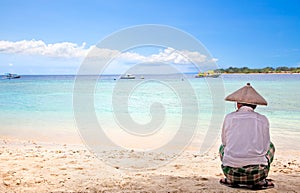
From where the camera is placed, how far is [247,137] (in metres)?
3.33

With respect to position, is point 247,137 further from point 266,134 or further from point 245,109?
point 245,109

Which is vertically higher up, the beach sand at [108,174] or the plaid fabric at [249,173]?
the plaid fabric at [249,173]

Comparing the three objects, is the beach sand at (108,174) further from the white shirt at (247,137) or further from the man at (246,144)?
the white shirt at (247,137)

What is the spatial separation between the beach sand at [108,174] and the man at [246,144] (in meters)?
0.25

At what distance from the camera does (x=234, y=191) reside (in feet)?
11.9

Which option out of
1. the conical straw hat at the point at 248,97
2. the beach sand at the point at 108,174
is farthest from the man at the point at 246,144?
the beach sand at the point at 108,174

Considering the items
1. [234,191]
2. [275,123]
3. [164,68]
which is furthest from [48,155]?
[275,123]

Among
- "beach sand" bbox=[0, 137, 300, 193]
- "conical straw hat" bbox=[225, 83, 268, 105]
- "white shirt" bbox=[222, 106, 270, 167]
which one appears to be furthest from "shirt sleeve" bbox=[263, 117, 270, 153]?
"beach sand" bbox=[0, 137, 300, 193]

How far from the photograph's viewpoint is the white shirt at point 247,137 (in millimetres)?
3328

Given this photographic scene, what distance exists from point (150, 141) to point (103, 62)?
2.43 meters

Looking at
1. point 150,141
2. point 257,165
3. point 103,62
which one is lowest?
point 150,141

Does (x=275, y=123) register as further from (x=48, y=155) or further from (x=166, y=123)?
(x=48, y=155)

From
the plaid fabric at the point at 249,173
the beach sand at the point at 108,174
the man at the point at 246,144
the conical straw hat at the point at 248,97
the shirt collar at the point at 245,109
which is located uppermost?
the conical straw hat at the point at 248,97

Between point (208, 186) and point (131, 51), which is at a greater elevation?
point (131, 51)
